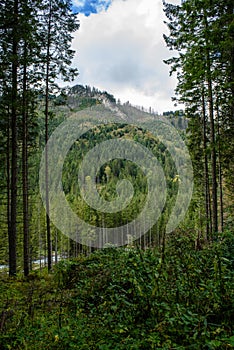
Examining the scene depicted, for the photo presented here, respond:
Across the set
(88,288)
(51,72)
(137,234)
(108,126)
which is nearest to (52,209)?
(137,234)

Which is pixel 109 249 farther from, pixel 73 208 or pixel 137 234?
pixel 137 234

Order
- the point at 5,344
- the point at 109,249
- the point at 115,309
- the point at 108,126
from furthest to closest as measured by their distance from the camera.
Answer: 1. the point at 108,126
2. the point at 109,249
3. the point at 115,309
4. the point at 5,344

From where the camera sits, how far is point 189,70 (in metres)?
9.98

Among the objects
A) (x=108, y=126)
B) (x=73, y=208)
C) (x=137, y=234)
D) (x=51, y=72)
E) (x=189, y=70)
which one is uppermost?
(x=108, y=126)

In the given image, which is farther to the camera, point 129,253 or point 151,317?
point 129,253

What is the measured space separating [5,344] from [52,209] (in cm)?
4501

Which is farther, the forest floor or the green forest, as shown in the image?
the green forest

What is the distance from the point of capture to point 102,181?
110875mm

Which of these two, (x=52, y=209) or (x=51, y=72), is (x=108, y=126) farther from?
(x=51, y=72)

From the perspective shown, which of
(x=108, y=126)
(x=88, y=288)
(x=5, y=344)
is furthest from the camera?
(x=108, y=126)

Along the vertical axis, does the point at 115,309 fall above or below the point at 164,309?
below

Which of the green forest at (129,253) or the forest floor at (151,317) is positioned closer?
the forest floor at (151,317)

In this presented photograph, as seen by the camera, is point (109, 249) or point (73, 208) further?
point (73, 208)

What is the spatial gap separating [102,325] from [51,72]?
47.0 feet
